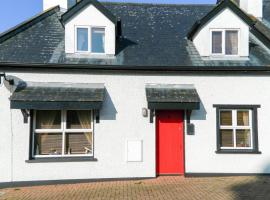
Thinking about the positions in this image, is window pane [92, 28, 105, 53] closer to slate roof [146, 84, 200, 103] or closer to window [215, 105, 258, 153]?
slate roof [146, 84, 200, 103]

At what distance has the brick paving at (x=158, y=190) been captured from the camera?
943cm

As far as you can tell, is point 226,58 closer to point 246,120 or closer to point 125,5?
point 246,120

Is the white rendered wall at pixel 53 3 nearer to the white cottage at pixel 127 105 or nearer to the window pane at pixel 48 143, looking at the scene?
the white cottage at pixel 127 105

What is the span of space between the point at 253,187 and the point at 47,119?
724 centimetres

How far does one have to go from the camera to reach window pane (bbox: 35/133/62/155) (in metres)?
11.8

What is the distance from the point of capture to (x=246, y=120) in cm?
1230

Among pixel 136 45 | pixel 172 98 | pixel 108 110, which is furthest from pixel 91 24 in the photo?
pixel 172 98

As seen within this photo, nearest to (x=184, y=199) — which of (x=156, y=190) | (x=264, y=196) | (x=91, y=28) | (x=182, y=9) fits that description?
(x=156, y=190)

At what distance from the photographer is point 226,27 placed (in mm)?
12750

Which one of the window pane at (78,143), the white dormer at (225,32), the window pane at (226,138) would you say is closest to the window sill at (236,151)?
the window pane at (226,138)

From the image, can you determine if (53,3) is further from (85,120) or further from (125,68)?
(85,120)

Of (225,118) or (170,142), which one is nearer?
(170,142)

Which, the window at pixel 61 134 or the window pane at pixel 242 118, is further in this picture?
the window pane at pixel 242 118

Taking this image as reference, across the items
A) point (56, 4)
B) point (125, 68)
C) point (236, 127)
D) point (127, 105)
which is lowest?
point (236, 127)
